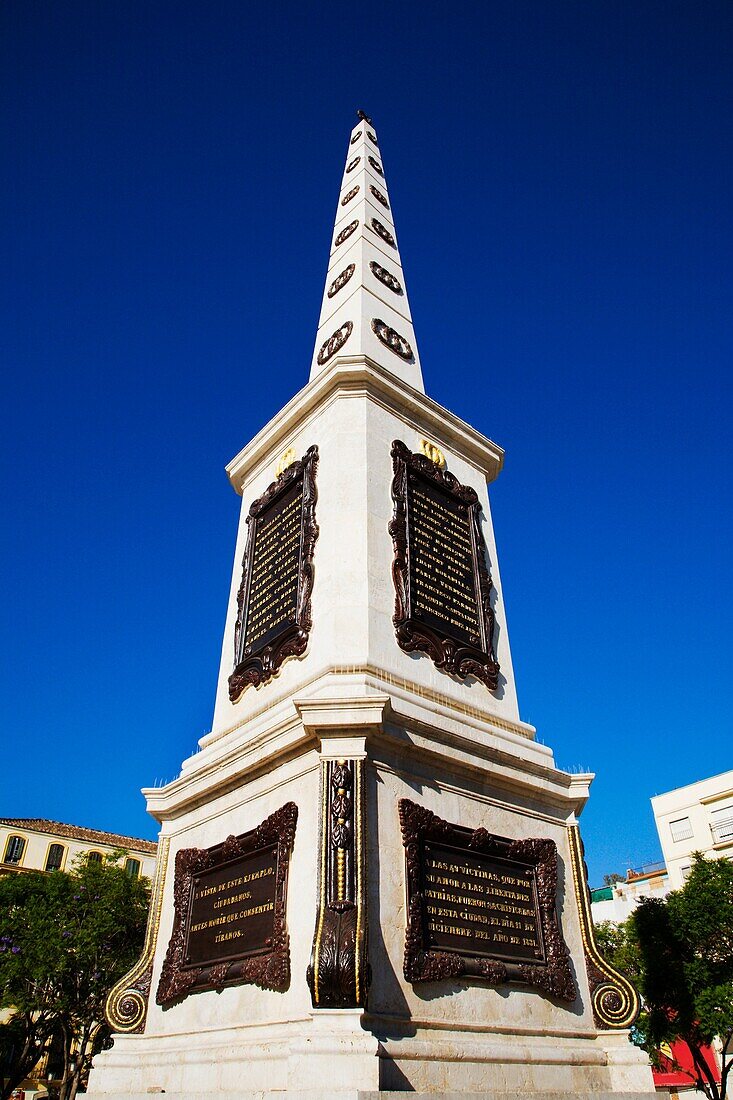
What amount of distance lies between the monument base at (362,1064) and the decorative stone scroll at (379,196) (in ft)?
57.6

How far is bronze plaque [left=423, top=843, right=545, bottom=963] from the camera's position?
7.44 meters

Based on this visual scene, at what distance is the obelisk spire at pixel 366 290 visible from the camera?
46.1 ft

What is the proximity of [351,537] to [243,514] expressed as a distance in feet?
12.5

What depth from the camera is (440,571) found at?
1052 cm

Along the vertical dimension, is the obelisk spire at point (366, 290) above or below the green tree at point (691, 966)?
above

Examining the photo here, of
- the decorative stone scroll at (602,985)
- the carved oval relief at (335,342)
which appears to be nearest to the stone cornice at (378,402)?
the carved oval relief at (335,342)

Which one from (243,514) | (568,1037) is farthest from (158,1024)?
(243,514)

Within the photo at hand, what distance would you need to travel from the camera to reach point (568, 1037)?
25.7 ft

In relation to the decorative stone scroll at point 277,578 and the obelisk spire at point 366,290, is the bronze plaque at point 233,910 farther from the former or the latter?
the obelisk spire at point 366,290

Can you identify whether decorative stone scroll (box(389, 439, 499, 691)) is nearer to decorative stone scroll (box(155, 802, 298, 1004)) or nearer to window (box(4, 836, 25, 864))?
decorative stone scroll (box(155, 802, 298, 1004))

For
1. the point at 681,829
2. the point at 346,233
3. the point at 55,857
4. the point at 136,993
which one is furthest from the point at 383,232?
the point at 55,857

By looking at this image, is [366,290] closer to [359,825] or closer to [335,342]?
[335,342]

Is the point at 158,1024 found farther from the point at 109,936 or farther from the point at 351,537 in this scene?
the point at 109,936

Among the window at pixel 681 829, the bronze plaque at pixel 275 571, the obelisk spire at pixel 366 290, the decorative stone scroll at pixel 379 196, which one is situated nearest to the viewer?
the bronze plaque at pixel 275 571
